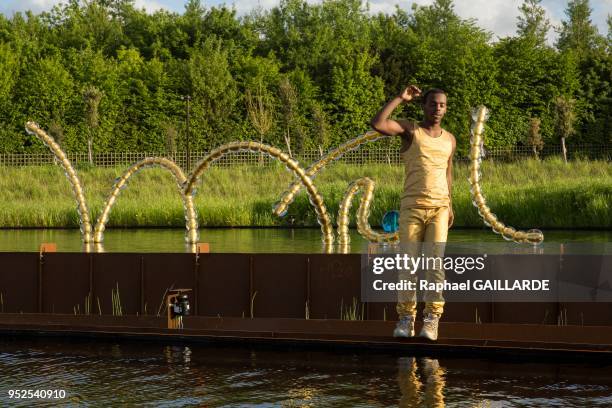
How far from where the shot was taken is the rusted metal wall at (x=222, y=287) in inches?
517

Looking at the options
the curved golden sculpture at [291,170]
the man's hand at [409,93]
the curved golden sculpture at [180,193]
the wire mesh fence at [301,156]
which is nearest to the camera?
the man's hand at [409,93]

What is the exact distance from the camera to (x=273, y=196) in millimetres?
41125

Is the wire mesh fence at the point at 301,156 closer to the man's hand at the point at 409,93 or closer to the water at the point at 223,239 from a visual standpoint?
the water at the point at 223,239

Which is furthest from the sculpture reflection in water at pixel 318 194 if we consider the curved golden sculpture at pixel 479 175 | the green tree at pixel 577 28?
the green tree at pixel 577 28

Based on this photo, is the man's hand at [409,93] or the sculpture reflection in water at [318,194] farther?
the sculpture reflection in water at [318,194]

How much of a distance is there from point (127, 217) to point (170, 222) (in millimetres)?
1500

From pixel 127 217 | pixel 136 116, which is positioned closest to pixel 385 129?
pixel 127 217

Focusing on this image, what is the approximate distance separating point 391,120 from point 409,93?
1.53 feet

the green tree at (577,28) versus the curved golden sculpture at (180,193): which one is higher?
the green tree at (577,28)

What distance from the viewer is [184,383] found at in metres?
10.8

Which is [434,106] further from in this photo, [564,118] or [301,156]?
[301,156]

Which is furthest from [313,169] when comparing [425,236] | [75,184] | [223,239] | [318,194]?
[223,239]

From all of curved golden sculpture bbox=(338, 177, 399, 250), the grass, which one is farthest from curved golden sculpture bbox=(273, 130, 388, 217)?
the grass

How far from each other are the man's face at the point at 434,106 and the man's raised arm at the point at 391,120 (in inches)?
5.6
